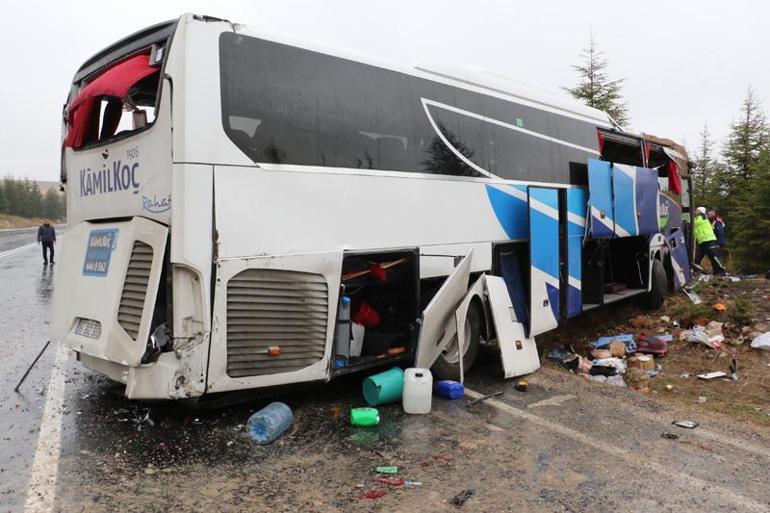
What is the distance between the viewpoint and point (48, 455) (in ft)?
12.9

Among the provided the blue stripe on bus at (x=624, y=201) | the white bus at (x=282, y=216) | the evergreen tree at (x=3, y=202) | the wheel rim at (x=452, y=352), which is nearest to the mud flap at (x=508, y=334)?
the white bus at (x=282, y=216)

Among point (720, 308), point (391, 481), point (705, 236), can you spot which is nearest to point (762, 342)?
point (720, 308)

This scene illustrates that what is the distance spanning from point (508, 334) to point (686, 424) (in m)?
1.95

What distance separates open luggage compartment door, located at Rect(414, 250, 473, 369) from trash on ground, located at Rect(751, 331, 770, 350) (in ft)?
14.4

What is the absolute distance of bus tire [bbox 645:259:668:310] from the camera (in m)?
10.1

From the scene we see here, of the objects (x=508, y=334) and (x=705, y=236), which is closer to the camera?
(x=508, y=334)

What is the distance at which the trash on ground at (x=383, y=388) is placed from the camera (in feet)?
16.6

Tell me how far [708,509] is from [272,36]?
175 inches

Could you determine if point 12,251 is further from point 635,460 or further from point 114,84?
point 635,460

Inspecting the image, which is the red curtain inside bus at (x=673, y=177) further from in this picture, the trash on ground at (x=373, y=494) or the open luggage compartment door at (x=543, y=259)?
the trash on ground at (x=373, y=494)

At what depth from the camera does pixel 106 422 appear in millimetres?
4590

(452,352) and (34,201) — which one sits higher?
(34,201)

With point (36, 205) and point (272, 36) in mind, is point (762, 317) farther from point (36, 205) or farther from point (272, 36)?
point (36, 205)

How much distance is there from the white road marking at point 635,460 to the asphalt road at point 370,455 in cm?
1
